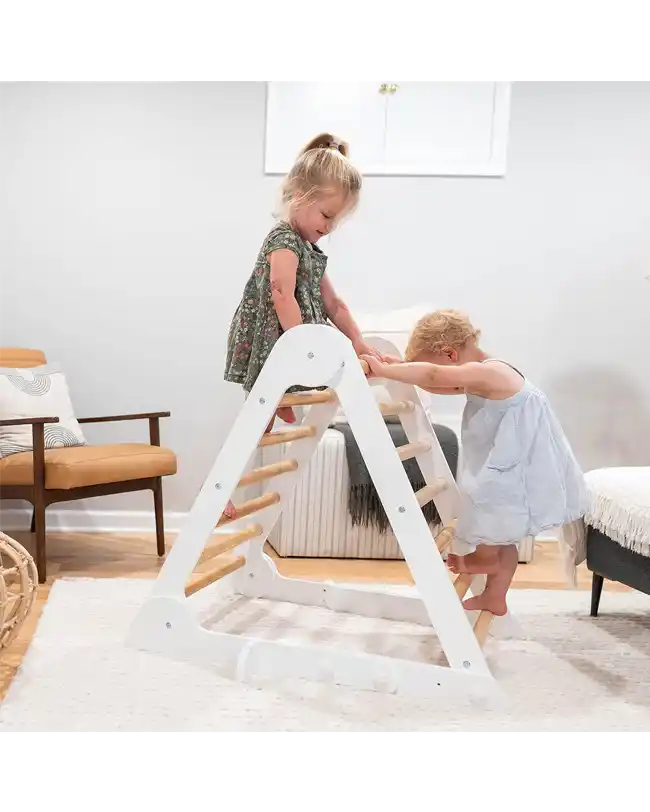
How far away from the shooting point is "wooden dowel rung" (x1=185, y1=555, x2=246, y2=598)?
180cm

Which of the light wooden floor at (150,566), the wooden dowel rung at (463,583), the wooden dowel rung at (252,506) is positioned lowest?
the light wooden floor at (150,566)

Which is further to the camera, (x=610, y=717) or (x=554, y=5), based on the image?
A: (x=610, y=717)

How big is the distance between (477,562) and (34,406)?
69.2 inches

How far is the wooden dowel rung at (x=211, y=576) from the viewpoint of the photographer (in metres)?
1.80

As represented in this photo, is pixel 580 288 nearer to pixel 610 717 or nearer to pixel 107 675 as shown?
pixel 610 717

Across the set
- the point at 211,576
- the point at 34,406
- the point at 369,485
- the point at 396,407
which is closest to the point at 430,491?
the point at 396,407

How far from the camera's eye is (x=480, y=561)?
6.15 feet

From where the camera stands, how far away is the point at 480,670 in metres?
1.64

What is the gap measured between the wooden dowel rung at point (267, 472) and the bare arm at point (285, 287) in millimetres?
351

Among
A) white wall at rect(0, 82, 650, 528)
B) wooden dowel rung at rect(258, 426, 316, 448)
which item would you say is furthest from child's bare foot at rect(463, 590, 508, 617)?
white wall at rect(0, 82, 650, 528)

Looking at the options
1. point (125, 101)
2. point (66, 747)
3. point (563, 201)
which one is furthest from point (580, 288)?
point (66, 747)

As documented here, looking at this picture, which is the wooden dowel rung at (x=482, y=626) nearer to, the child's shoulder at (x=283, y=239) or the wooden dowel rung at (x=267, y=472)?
the wooden dowel rung at (x=267, y=472)

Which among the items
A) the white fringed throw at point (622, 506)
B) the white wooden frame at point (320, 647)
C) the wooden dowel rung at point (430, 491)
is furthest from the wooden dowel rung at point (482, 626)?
the white fringed throw at point (622, 506)

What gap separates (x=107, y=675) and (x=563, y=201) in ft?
8.85
